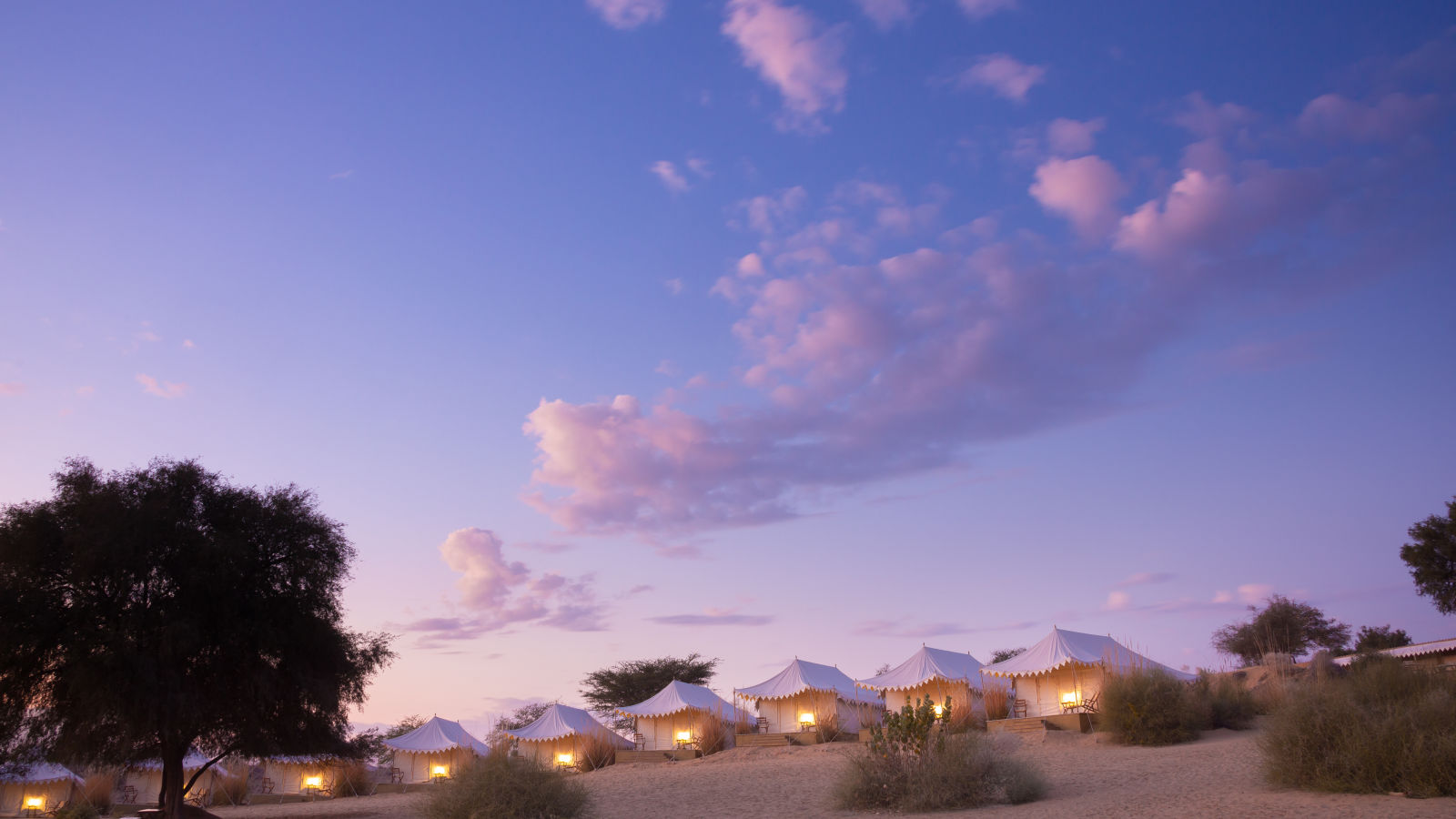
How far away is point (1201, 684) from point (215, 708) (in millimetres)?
23182

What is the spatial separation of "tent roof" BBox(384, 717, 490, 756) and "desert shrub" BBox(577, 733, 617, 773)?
15.5 feet

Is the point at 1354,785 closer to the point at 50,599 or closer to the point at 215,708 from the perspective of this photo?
the point at 215,708

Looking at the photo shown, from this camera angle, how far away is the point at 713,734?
1326 inches

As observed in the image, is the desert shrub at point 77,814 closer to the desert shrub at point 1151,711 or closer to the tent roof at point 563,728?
the tent roof at point 563,728

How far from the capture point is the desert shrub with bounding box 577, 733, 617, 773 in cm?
3609

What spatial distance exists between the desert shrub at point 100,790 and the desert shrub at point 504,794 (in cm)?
2022

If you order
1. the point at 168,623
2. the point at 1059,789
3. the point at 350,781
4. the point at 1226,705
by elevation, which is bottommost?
the point at 350,781

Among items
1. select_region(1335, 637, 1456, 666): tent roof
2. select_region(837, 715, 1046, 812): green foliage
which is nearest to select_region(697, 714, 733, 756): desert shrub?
select_region(837, 715, 1046, 812): green foliage

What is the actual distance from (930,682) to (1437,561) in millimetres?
24963

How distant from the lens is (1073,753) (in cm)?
2103

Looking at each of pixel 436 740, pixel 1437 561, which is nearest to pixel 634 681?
pixel 436 740

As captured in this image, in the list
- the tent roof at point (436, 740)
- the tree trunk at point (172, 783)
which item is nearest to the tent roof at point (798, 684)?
the tent roof at point (436, 740)

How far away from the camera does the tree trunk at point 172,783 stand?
18.8 m

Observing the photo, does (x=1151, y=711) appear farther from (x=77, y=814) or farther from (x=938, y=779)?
(x=77, y=814)
